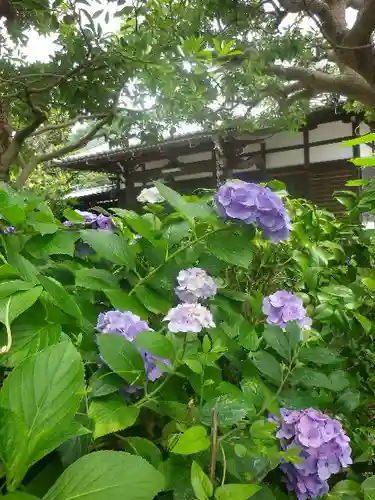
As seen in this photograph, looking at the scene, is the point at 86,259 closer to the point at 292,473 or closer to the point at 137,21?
the point at 292,473

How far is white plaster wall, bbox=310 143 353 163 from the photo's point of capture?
29.1ft

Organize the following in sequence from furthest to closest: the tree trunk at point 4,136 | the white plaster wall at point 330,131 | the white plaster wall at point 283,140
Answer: the white plaster wall at point 283,140 < the white plaster wall at point 330,131 < the tree trunk at point 4,136

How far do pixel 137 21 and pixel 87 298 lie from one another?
2.67 metres

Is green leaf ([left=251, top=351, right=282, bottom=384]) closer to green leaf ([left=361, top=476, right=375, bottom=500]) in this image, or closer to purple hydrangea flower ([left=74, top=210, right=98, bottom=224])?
green leaf ([left=361, top=476, right=375, bottom=500])

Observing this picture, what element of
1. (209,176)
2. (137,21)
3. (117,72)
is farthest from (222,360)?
(209,176)

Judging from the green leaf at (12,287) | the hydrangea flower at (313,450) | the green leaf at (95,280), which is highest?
the green leaf at (12,287)

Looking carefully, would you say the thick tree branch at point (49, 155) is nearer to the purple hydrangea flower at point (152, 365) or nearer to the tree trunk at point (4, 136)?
the tree trunk at point (4, 136)

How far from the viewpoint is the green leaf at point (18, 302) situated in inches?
23.5

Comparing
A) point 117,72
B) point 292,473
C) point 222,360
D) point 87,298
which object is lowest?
point 292,473

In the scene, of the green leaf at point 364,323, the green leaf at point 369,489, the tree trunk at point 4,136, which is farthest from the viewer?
the tree trunk at point 4,136

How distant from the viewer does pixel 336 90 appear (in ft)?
20.4

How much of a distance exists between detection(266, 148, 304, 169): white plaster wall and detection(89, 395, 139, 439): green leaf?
922cm

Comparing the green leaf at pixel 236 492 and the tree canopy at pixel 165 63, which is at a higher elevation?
the tree canopy at pixel 165 63

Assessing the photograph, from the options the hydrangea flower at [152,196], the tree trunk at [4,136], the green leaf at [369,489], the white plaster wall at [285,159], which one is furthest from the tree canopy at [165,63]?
the white plaster wall at [285,159]
